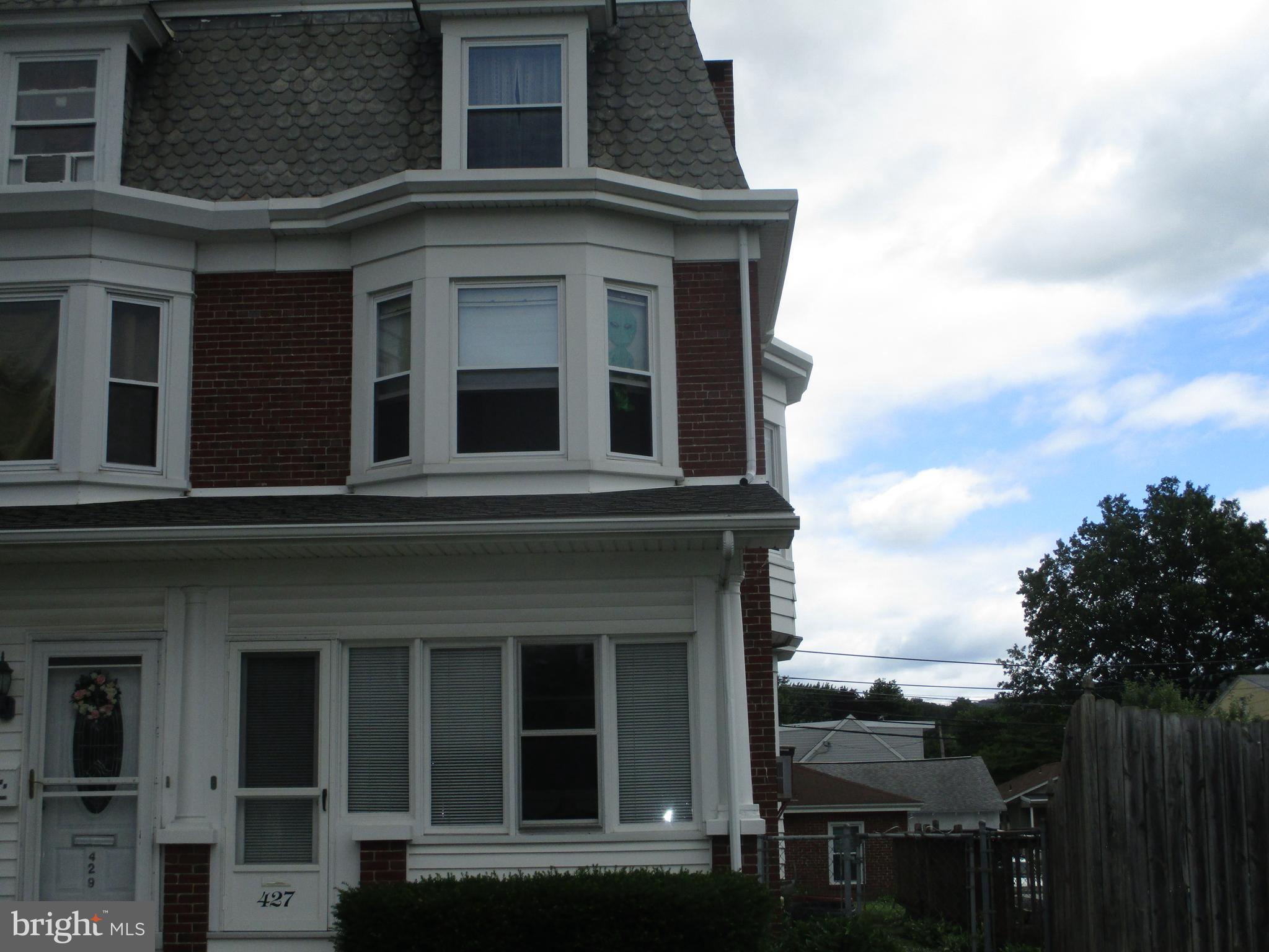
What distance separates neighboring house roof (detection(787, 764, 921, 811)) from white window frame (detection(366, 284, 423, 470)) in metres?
25.4

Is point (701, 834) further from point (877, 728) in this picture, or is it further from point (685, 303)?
point (877, 728)

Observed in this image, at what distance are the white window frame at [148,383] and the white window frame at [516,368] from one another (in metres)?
2.49

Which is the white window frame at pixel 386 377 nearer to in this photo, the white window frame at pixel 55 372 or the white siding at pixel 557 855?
the white window frame at pixel 55 372

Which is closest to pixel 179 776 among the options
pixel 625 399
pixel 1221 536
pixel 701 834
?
pixel 701 834

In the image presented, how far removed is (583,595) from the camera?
32.7 feet

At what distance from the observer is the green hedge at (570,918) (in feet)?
26.1

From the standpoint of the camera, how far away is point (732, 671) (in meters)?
9.69

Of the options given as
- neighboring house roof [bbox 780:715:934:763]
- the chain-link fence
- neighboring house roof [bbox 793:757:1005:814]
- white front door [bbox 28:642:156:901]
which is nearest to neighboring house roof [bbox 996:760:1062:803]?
neighboring house roof [bbox 780:715:934:763]

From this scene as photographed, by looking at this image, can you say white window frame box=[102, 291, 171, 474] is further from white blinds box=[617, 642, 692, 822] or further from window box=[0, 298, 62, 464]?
white blinds box=[617, 642, 692, 822]

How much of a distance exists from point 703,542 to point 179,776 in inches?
173

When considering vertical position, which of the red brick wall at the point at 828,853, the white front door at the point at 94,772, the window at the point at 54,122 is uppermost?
the window at the point at 54,122

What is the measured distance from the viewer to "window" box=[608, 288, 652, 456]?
10891 mm

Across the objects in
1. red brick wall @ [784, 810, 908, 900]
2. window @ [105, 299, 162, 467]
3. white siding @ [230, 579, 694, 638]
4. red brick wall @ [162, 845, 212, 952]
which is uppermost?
window @ [105, 299, 162, 467]

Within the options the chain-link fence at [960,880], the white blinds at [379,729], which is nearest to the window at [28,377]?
the white blinds at [379,729]
